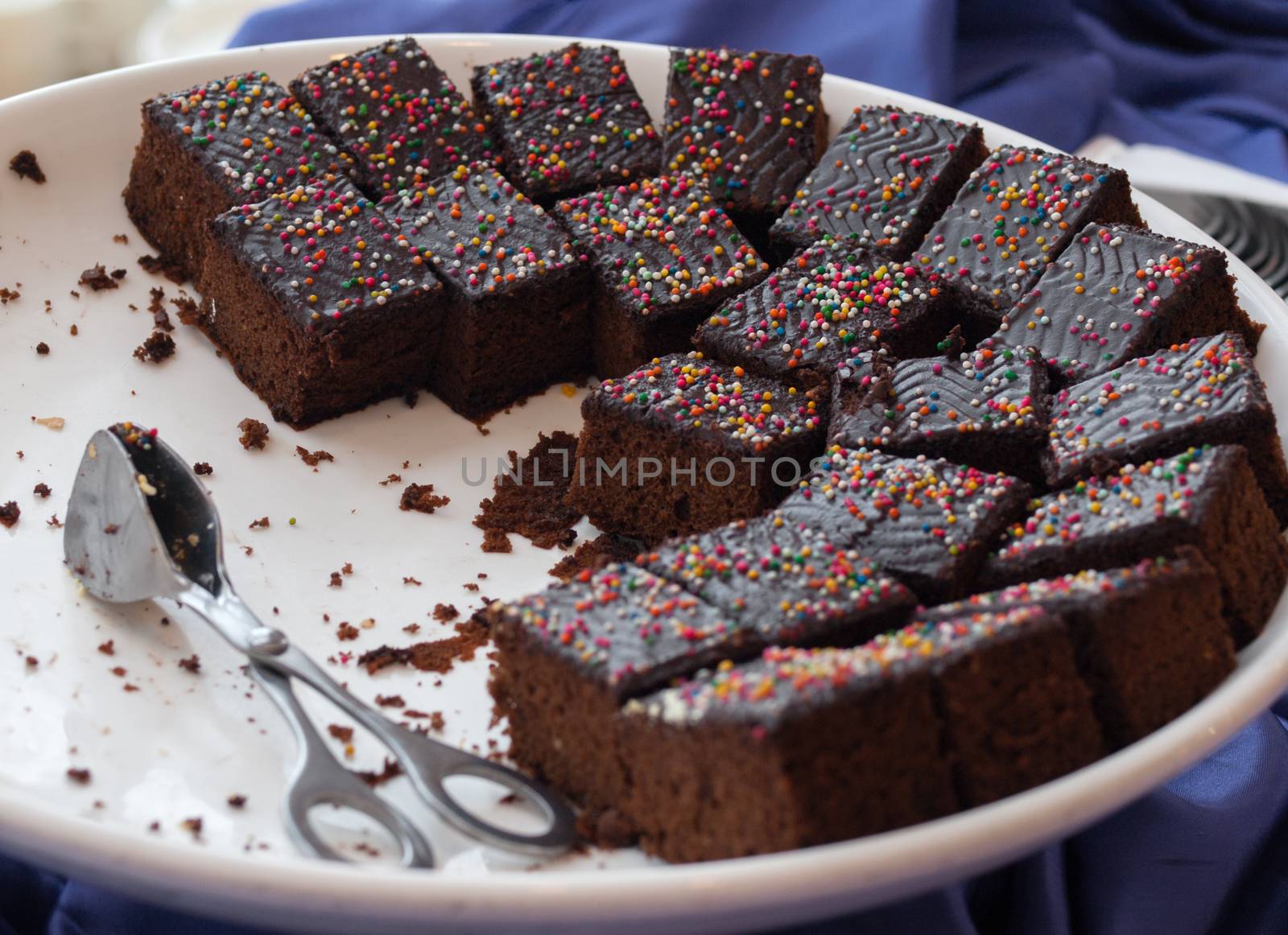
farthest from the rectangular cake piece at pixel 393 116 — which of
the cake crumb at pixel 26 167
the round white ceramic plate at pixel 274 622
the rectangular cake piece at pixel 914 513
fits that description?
the rectangular cake piece at pixel 914 513

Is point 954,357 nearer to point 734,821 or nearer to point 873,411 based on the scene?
point 873,411

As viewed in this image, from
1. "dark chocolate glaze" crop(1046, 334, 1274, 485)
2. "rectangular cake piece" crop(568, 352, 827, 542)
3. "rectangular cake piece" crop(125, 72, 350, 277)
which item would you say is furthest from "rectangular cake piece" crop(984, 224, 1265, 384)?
"rectangular cake piece" crop(125, 72, 350, 277)

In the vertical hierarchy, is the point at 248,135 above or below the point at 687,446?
above

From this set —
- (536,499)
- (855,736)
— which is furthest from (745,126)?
(855,736)

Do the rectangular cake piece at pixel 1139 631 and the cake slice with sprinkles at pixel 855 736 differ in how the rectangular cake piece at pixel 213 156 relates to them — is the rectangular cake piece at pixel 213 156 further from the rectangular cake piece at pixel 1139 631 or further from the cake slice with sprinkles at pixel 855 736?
the rectangular cake piece at pixel 1139 631

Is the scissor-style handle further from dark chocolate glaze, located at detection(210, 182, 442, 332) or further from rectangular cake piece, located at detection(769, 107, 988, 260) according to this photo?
rectangular cake piece, located at detection(769, 107, 988, 260)

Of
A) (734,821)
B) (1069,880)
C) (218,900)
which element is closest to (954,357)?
(1069,880)

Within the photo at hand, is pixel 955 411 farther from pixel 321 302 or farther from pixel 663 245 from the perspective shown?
pixel 321 302
